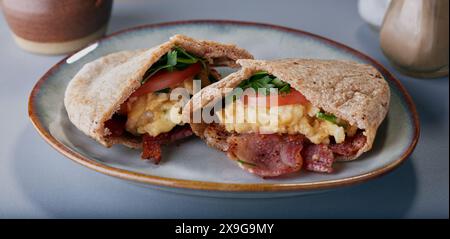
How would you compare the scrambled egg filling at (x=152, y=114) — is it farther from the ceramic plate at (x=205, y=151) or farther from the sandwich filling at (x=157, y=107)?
the ceramic plate at (x=205, y=151)

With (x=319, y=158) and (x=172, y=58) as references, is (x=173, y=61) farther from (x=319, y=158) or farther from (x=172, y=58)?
(x=319, y=158)

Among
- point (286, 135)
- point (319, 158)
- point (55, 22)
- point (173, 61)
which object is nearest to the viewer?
point (319, 158)

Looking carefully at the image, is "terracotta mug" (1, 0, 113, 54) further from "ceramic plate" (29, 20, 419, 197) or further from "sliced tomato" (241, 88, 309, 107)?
"sliced tomato" (241, 88, 309, 107)

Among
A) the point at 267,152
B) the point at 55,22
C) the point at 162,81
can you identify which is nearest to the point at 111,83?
the point at 162,81

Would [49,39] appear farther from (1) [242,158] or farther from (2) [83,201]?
(1) [242,158]

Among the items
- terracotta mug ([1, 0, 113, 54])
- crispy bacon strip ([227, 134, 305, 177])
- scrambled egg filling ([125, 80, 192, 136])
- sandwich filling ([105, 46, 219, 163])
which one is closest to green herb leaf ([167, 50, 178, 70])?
sandwich filling ([105, 46, 219, 163])

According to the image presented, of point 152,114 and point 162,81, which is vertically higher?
point 162,81
